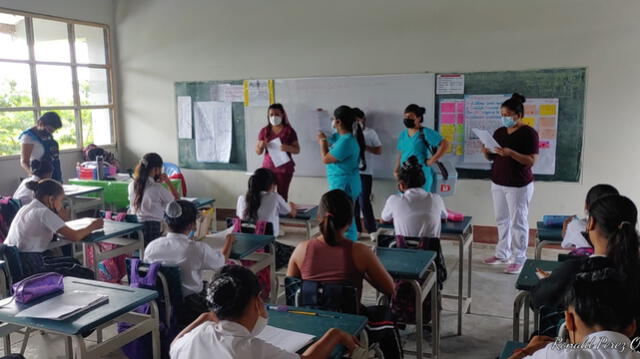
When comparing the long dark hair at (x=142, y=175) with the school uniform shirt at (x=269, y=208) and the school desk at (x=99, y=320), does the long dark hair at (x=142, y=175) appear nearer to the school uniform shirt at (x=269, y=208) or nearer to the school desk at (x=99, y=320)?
the school uniform shirt at (x=269, y=208)

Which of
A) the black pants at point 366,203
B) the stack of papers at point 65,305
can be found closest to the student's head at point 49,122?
the black pants at point 366,203

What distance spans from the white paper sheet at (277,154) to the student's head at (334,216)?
2.96 metres

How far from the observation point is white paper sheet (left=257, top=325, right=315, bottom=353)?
1765mm

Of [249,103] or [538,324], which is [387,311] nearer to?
[538,324]

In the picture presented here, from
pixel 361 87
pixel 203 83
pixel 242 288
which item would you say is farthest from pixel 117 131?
pixel 242 288

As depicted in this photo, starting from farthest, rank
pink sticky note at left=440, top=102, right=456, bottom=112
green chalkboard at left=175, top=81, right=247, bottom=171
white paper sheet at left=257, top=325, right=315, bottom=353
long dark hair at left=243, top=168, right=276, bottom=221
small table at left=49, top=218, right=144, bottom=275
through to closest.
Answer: green chalkboard at left=175, top=81, right=247, bottom=171, pink sticky note at left=440, top=102, right=456, bottom=112, long dark hair at left=243, top=168, right=276, bottom=221, small table at left=49, top=218, right=144, bottom=275, white paper sheet at left=257, top=325, right=315, bottom=353

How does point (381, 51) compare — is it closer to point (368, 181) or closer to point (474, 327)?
point (368, 181)

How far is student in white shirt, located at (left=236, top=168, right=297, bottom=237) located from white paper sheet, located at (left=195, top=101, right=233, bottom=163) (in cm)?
293

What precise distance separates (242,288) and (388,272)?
118 centimetres

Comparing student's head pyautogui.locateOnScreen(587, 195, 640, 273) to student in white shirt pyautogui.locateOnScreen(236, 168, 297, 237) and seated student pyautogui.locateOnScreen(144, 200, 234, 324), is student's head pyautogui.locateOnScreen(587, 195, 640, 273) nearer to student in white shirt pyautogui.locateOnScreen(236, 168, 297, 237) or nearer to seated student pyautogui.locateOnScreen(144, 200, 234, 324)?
seated student pyautogui.locateOnScreen(144, 200, 234, 324)

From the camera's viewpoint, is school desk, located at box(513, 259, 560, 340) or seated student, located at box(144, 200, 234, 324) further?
seated student, located at box(144, 200, 234, 324)

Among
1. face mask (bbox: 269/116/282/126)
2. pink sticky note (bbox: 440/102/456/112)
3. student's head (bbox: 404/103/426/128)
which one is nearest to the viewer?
student's head (bbox: 404/103/426/128)

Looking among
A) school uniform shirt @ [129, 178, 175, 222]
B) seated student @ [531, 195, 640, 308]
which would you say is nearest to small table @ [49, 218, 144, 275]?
school uniform shirt @ [129, 178, 175, 222]

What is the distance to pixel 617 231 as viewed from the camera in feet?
6.48
